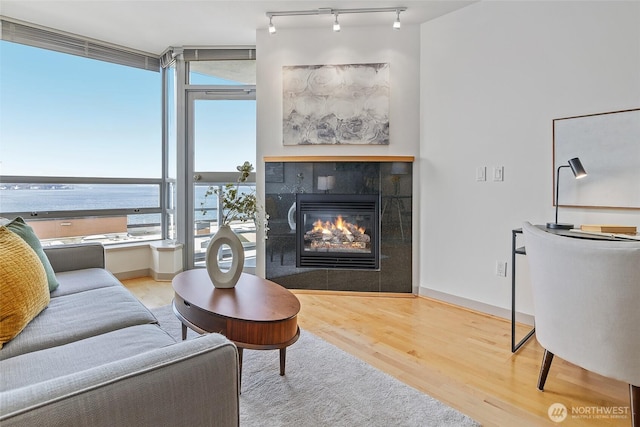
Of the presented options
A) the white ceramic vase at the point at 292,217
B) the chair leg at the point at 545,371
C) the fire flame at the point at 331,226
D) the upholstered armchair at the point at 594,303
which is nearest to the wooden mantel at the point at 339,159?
the white ceramic vase at the point at 292,217

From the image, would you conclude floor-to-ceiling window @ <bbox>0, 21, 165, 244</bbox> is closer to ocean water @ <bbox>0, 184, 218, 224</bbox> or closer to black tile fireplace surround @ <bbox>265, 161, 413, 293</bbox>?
ocean water @ <bbox>0, 184, 218, 224</bbox>

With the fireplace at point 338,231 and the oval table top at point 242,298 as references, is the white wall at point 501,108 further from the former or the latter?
the oval table top at point 242,298

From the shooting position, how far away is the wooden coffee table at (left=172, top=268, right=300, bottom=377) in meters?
1.57

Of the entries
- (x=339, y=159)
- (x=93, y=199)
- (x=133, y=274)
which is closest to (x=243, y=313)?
(x=339, y=159)

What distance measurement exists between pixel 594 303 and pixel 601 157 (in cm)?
132

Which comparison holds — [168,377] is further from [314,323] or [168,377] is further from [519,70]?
[519,70]

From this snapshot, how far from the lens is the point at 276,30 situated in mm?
3486

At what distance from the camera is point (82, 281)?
6.89ft

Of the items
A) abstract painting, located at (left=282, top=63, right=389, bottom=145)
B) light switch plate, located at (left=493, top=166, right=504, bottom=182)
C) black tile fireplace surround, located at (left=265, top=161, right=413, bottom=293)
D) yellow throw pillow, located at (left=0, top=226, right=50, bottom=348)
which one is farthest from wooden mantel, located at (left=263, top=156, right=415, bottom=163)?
yellow throw pillow, located at (left=0, top=226, right=50, bottom=348)

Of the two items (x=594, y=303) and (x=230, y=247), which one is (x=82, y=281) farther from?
(x=594, y=303)

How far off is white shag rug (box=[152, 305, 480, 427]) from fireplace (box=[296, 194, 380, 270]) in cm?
143

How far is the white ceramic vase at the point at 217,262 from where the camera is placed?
2.04 metres

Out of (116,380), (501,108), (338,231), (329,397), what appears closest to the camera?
(116,380)

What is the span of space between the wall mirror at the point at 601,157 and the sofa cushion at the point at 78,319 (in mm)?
2823
